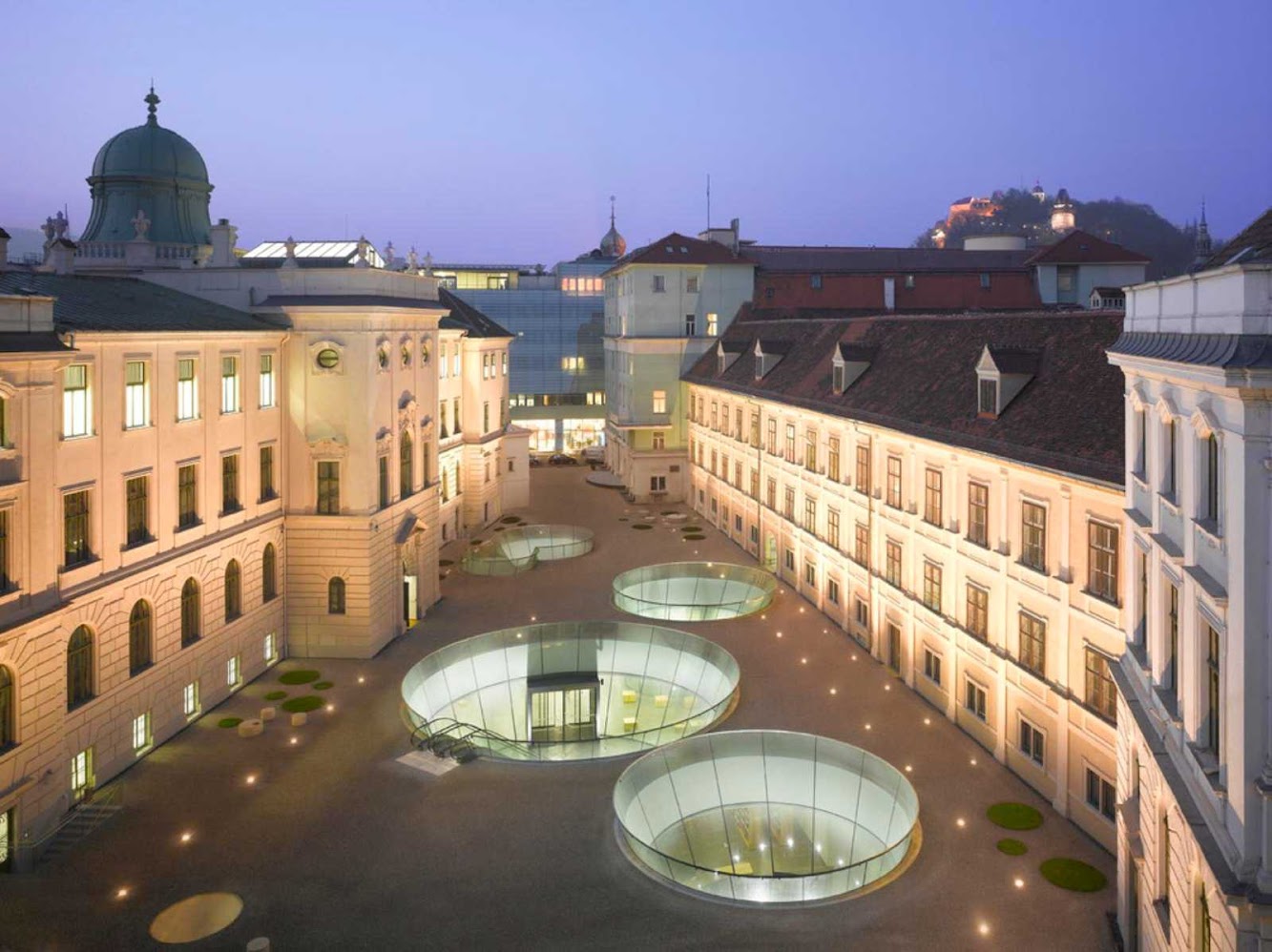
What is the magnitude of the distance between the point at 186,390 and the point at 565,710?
58.2 feet

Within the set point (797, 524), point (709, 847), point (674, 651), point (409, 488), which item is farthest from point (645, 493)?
point (709, 847)

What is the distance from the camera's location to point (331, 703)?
119ft

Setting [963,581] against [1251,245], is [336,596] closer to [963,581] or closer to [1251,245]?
[963,581]

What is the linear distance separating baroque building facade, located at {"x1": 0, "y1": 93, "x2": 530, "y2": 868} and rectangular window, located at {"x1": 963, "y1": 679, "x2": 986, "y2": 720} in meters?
22.8

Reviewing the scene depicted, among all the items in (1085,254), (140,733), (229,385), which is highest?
(1085,254)

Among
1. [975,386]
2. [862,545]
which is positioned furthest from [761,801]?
[975,386]

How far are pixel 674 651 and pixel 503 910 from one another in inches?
670

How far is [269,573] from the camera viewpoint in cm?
3991

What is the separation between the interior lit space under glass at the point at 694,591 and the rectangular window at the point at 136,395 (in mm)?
23139

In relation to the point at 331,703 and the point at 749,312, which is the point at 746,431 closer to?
the point at 749,312

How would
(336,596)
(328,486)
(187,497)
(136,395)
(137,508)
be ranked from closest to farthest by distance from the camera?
(136,395) < (137,508) < (187,497) < (328,486) < (336,596)

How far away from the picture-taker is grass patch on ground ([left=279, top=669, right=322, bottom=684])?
38.3 metres

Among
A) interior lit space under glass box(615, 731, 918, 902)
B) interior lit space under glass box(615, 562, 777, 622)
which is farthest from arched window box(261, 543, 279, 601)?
interior lit space under glass box(615, 731, 918, 902)

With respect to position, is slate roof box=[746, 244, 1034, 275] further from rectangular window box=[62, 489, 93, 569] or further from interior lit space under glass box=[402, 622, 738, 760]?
rectangular window box=[62, 489, 93, 569]
